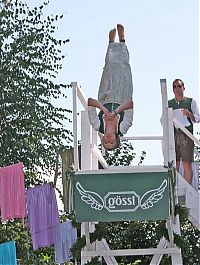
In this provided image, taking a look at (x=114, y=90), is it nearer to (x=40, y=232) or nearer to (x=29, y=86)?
(x=40, y=232)

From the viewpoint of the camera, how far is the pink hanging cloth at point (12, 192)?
8.52 meters

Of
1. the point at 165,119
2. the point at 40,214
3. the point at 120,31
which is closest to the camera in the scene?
the point at 165,119

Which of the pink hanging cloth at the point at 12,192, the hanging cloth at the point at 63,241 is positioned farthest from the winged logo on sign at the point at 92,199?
the hanging cloth at the point at 63,241

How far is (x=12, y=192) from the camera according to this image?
8594 millimetres

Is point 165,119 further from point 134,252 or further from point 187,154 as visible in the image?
point 134,252

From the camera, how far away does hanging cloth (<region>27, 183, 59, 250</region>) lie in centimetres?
852

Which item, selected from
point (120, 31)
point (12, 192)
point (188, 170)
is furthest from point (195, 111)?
point (12, 192)

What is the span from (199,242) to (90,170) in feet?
21.9

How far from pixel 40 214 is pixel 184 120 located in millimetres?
2538

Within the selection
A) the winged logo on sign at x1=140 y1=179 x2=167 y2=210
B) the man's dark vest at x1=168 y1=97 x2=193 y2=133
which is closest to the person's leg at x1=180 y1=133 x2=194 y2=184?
the man's dark vest at x1=168 y1=97 x2=193 y2=133

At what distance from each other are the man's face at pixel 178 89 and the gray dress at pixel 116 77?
520mm

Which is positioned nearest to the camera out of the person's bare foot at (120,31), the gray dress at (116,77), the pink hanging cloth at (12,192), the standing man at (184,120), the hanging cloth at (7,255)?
the gray dress at (116,77)

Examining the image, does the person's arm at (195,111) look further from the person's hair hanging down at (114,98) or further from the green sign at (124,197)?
the green sign at (124,197)

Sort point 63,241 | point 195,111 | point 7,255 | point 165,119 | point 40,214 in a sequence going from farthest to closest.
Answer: point 63,241, point 40,214, point 7,255, point 195,111, point 165,119
